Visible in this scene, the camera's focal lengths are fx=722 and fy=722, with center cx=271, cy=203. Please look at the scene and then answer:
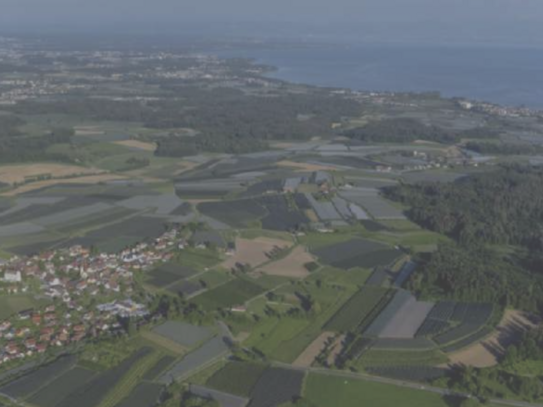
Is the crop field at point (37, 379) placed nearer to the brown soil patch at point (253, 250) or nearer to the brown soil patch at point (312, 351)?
the brown soil patch at point (312, 351)

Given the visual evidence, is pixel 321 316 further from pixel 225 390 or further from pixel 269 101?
pixel 269 101

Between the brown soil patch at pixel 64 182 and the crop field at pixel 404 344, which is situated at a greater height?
the crop field at pixel 404 344

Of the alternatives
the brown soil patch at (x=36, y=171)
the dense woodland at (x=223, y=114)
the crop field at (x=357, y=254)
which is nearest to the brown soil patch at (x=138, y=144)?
the dense woodland at (x=223, y=114)

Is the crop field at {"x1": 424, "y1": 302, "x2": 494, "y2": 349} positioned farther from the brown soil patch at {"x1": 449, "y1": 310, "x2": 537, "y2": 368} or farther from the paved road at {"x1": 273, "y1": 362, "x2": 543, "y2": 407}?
the paved road at {"x1": 273, "y1": 362, "x2": 543, "y2": 407}

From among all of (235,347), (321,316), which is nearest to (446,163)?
(321,316)

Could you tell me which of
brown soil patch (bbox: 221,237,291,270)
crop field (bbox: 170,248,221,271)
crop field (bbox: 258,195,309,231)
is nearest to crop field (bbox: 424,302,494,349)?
brown soil patch (bbox: 221,237,291,270)

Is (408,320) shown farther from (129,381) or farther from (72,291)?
(72,291)
